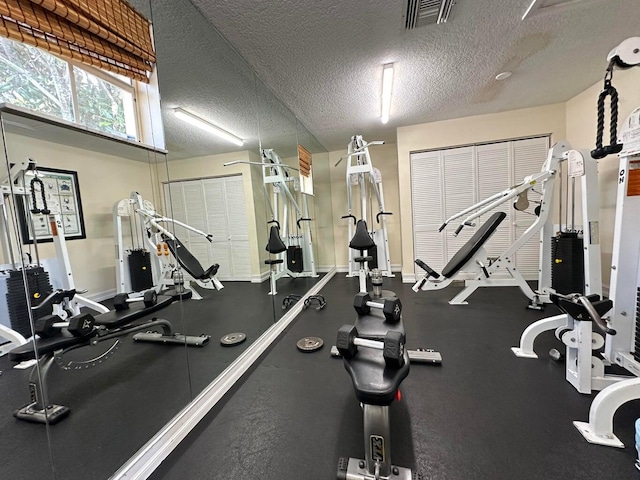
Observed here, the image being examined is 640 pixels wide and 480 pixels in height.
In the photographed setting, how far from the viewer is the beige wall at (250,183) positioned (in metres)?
2.18

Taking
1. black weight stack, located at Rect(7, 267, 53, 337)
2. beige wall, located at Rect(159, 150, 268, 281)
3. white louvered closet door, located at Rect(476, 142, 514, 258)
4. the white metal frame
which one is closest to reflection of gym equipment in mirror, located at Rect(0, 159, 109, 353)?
black weight stack, located at Rect(7, 267, 53, 337)

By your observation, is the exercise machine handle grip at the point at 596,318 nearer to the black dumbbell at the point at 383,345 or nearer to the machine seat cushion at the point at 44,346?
the black dumbbell at the point at 383,345

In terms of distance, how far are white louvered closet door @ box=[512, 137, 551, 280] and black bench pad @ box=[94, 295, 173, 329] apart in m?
5.00

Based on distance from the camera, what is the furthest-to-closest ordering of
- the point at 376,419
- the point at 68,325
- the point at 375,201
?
1. the point at 375,201
2. the point at 68,325
3. the point at 376,419

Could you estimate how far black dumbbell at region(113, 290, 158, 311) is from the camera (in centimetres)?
180

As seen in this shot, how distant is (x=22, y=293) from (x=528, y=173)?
575cm

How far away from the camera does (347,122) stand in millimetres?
4219

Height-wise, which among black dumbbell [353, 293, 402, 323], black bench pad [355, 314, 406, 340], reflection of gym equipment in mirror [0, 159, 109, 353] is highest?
reflection of gym equipment in mirror [0, 159, 109, 353]

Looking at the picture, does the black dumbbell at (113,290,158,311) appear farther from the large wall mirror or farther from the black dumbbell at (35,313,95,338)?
the black dumbbell at (35,313,95,338)

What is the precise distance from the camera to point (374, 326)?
1806 mm

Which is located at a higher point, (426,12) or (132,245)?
(426,12)

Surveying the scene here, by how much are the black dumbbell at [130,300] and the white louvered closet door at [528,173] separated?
4972 mm

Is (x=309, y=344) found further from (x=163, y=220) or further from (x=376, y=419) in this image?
(x=163, y=220)

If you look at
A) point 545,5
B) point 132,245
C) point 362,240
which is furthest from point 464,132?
point 132,245
